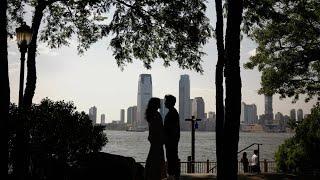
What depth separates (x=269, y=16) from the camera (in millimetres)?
17031

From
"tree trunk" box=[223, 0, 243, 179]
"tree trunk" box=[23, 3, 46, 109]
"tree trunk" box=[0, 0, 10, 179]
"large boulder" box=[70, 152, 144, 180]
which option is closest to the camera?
"large boulder" box=[70, 152, 144, 180]

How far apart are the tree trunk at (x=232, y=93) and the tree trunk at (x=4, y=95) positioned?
19.1 feet

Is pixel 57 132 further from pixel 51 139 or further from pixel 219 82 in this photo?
pixel 219 82

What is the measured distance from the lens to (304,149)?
22500 mm

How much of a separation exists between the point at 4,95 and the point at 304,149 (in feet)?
53.6

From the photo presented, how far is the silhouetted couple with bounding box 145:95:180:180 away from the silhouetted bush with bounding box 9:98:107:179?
8.40 ft

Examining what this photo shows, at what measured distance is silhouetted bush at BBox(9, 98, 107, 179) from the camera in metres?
11.4

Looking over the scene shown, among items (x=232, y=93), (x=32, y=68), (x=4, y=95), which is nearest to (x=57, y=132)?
(x=4, y=95)

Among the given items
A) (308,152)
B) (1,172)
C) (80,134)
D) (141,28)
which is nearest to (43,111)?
Result: (80,134)

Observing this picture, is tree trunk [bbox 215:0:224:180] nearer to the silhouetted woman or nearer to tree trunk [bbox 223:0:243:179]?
tree trunk [bbox 223:0:243:179]

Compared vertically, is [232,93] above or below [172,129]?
above

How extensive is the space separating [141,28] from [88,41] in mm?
3110

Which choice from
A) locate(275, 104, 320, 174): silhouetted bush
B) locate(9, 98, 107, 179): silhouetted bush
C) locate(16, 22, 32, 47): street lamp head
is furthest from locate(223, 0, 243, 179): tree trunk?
locate(275, 104, 320, 174): silhouetted bush

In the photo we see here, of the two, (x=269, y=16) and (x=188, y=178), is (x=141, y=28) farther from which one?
(x=188, y=178)
